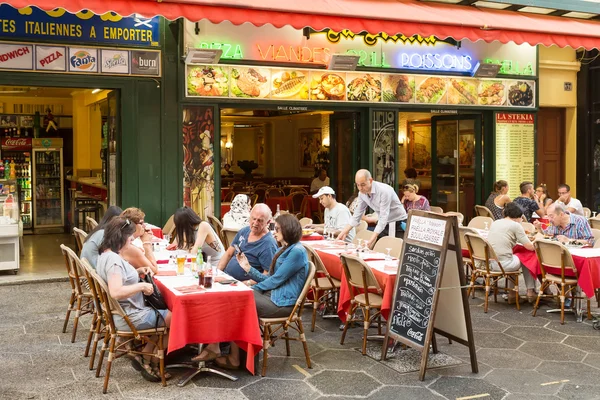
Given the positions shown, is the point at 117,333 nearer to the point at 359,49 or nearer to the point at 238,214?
the point at 238,214

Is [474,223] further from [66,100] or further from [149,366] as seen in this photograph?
[66,100]

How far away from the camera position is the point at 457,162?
14281 millimetres

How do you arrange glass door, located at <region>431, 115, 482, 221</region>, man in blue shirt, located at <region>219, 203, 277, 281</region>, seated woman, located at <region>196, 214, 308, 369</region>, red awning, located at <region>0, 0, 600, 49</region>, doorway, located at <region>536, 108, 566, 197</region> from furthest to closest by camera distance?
doorway, located at <region>536, 108, 566, 197</region>, glass door, located at <region>431, 115, 482, 221</region>, red awning, located at <region>0, 0, 600, 49</region>, man in blue shirt, located at <region>219, 203, 277, 281</region>, seated woman, located at <region>196, 214, 308, 369</region>

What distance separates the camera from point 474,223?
34.6ft

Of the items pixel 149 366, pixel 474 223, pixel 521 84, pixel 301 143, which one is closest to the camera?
pixel 149 366

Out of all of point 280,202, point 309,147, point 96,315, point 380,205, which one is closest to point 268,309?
point 96,315

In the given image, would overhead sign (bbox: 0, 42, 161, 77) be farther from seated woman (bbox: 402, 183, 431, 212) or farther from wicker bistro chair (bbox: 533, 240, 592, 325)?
wicker bistro chair (bbox: 533, 240, 592, 325)

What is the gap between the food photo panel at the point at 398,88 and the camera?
497 inches

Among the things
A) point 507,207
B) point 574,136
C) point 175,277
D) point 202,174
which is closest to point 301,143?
point 574,136

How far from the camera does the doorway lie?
49.4 ft

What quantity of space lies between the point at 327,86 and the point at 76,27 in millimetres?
3936

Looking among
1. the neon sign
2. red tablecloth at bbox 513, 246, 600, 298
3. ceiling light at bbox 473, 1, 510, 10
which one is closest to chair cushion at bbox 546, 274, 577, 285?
red tablecloth at bbox 513, 246, 600, 298

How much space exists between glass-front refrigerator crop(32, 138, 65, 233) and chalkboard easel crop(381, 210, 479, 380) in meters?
11.5

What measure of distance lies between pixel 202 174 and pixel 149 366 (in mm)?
5774
